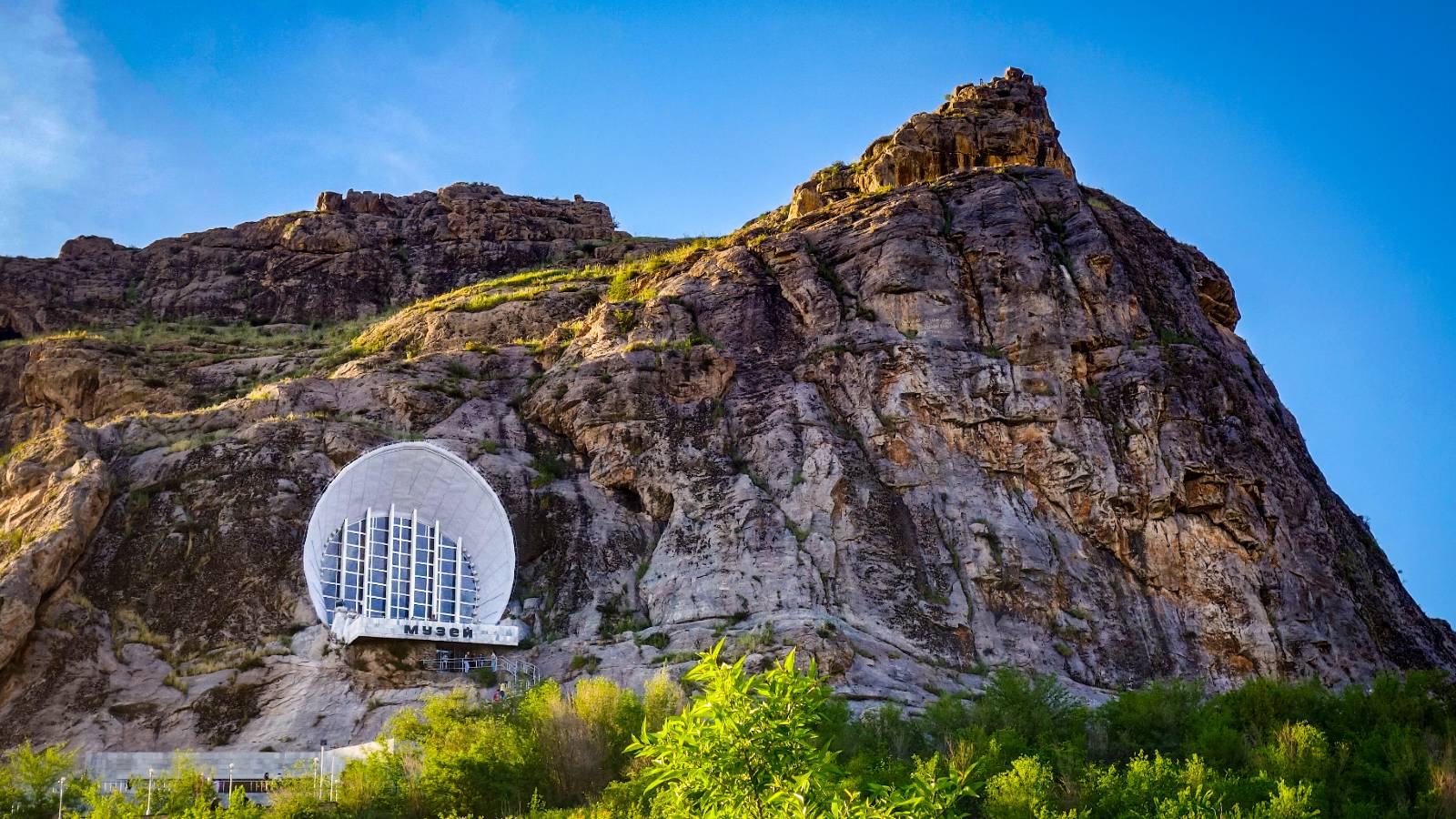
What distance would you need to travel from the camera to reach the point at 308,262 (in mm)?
68438

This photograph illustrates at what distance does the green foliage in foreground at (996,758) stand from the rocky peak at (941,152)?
2766 centimetres

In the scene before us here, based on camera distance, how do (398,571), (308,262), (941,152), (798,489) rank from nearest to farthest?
(398,571) → (798,489) → (941,152) → (308,262)

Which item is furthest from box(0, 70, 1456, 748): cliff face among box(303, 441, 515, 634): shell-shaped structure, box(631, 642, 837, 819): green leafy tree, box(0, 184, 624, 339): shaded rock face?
box(0, 184, 624, 339): shaded rock face

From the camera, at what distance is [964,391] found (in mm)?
39312

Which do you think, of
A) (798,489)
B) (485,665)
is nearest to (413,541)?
(485,665)

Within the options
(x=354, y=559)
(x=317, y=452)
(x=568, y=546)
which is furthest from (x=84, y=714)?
(x=568, y=546)

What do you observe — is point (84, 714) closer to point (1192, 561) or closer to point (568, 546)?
point (568, 546)

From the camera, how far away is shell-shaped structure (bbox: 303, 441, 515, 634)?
33.8 metres

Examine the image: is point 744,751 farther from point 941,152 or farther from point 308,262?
point 308,262

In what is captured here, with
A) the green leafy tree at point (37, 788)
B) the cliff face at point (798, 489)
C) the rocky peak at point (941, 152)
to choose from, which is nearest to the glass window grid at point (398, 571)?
the cliff face at point (798, 489)

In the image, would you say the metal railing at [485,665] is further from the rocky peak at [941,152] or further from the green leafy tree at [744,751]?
the rocky peak at [941,152]

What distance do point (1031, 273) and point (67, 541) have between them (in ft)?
94.8

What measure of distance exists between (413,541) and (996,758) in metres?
17.4

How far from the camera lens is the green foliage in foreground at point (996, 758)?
22.3m
